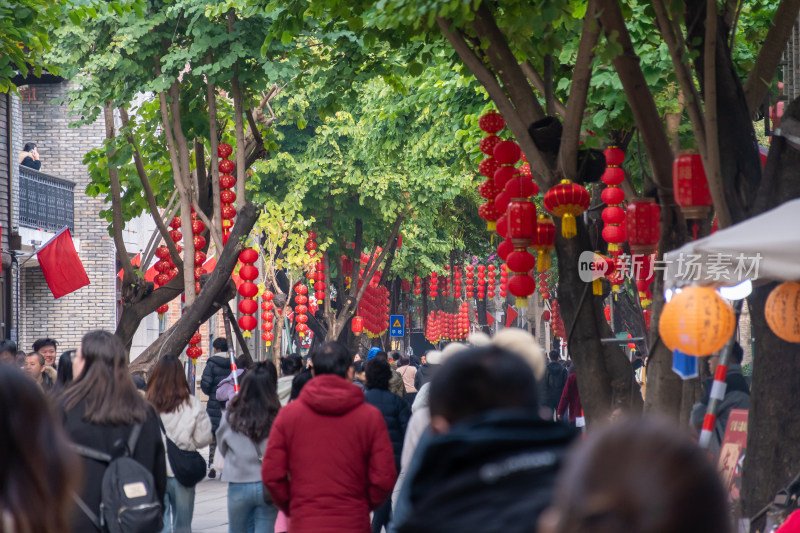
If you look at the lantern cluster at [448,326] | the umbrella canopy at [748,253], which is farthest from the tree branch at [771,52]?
the lantern cluster at [448,326]

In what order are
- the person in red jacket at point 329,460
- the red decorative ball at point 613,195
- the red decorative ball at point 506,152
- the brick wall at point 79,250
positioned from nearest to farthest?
1. the person in red jacket at point 329,460
2. the red decorative ball at point 506,152
3. the red decorative ball at point 613,195
4. the brick wall at point 79,250

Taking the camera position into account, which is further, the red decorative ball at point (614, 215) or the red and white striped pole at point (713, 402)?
→ the red decorative ball at point (614, 215)

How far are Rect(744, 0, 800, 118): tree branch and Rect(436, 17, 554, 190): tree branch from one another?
5.49ft

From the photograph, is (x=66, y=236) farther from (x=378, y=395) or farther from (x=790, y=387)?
(x=790, y=387)

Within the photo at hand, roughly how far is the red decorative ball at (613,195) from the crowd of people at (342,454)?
11.7ft

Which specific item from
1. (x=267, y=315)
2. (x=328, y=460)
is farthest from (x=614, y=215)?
(x=267, y=315)

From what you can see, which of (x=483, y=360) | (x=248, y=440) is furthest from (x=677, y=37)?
(x=483, y=360)

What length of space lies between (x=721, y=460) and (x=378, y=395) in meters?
2.59

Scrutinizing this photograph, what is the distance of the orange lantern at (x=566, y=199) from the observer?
838 centimetres

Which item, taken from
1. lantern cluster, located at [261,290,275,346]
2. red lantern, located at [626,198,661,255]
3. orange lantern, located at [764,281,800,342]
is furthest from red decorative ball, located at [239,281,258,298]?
lantern cluster, located at [261,290,275,346]

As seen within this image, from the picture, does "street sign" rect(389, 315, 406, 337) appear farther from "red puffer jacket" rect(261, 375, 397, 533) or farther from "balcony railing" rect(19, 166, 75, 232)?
"red puffer jacket" rect(261, 375, 397, 533)

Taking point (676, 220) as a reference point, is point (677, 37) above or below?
above

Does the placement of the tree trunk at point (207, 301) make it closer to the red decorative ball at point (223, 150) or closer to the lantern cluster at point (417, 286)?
the red decorative ball at point (223, 150)

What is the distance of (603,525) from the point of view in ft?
5.64
